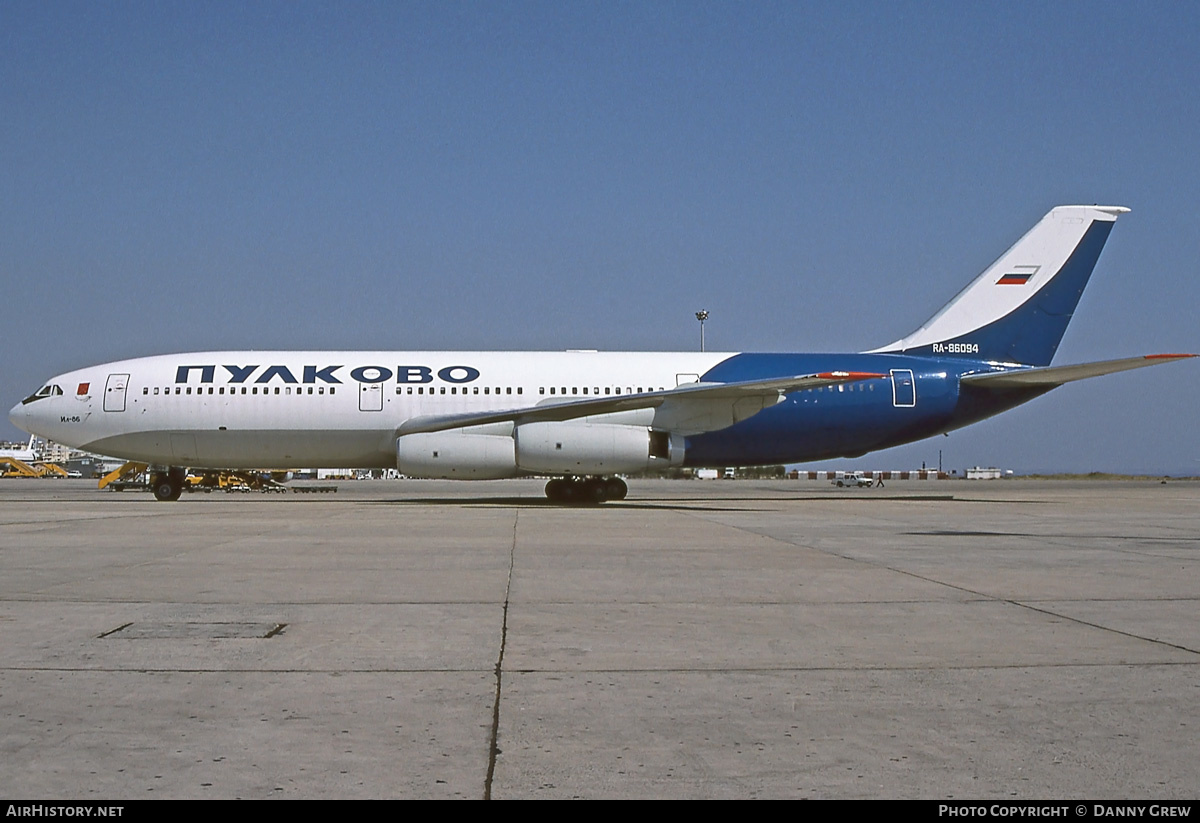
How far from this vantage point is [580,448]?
2386 cm

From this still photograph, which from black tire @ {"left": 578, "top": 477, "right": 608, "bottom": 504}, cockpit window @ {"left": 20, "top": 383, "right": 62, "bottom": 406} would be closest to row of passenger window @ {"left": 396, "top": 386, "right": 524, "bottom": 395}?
black tire @ {"left": 578, "top": 477, "right": 608, "bottom": 504}

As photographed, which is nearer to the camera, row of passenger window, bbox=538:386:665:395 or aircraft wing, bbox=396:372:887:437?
aircraft wing, bbox=396:372:887:437

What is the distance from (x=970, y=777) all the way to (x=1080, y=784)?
0.38 metres

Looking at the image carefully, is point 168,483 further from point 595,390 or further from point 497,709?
point 497,709

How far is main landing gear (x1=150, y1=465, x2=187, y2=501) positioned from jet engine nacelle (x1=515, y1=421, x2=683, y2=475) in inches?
383

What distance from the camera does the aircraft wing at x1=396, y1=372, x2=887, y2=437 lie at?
77.3 ft

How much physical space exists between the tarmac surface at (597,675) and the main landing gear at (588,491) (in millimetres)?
13962

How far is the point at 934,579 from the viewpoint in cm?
973

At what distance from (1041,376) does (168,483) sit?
75.4ft

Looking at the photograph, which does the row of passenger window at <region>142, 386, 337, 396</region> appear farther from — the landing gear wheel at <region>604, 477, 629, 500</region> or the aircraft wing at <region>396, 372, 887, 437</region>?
the landing gear wheel at <region>604, 477, 629, 500</region>

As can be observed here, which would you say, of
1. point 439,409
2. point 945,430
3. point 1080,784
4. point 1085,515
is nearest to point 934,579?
point 1080,784

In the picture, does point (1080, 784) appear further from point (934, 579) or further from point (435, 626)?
point (934, 579)

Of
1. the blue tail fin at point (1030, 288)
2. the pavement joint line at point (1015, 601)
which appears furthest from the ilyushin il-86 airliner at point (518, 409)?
the pavement joint line at point (1015, 601)

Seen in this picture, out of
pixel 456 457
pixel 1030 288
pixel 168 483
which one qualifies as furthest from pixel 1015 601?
pixel 168 483
